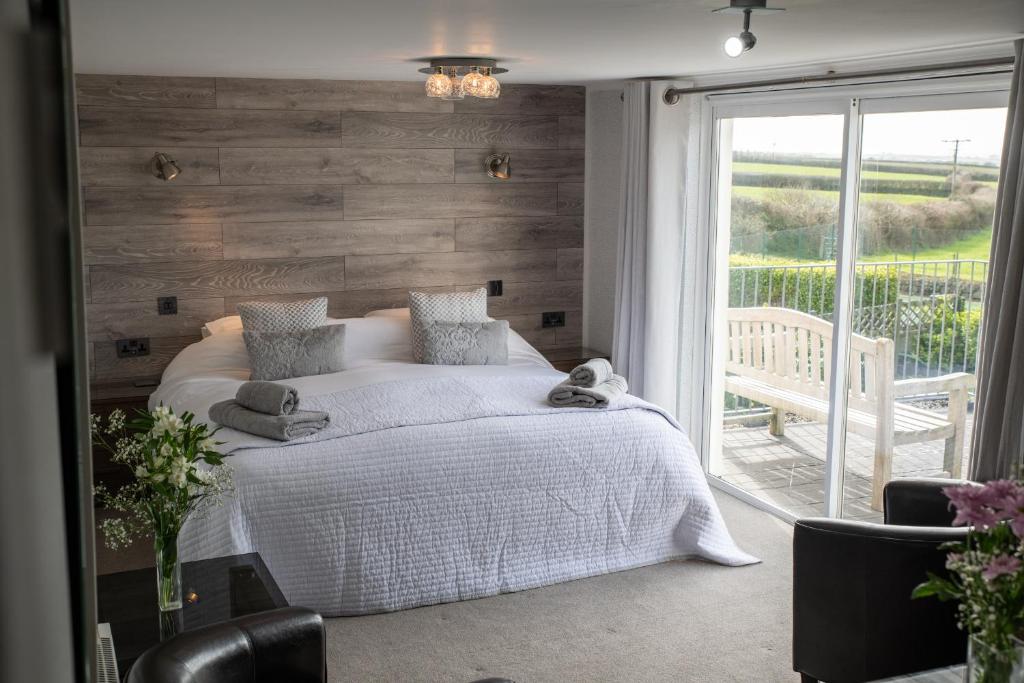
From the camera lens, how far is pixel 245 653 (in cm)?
227

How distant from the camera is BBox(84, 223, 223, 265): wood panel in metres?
5.09

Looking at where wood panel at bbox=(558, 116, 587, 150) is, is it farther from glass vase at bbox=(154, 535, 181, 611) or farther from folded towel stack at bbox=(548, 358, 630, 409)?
glass vase at bbox=(154, 535, 181, 611)

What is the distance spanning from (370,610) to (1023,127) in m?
2.90

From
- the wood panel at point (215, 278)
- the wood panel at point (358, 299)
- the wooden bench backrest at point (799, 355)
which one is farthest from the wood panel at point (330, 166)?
the wooden bench backrest at point (799, 355)

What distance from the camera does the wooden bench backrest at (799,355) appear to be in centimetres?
426

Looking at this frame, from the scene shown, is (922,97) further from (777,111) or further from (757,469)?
(757,469)

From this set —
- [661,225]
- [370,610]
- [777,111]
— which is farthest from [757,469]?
[370,610]

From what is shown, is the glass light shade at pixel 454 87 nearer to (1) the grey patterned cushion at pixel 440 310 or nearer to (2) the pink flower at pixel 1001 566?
(1) the grey patterned cushion at pixel 440 310

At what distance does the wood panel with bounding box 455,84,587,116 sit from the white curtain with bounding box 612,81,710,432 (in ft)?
2.12

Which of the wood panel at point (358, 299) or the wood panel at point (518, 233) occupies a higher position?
the wood panel at point (518, 233)

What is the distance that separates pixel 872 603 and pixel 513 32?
2006 millimetres

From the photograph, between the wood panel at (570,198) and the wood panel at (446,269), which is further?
→ the wood panel at (570,198)

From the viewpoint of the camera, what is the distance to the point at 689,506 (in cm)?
430

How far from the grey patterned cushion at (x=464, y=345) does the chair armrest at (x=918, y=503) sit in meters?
2.32
